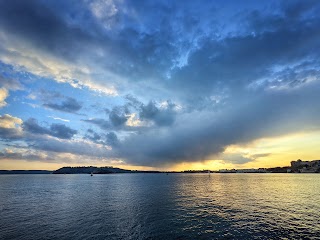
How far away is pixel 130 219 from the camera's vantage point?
51.6 m

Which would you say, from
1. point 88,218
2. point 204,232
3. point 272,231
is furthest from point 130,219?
point 272,231

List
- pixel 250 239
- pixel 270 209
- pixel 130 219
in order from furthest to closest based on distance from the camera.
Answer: pixel 270 209
pixel 130 219
pixel 250 239

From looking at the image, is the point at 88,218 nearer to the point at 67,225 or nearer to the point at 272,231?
the point at 67,225

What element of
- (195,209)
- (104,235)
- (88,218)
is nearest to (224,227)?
(195,209)

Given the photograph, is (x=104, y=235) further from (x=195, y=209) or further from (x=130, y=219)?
(x=195, y=209)

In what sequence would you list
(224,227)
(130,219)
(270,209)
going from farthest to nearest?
(270,209), (130,219), (224,227)

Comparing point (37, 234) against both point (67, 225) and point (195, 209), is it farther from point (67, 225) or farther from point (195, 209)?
point (195, 209)

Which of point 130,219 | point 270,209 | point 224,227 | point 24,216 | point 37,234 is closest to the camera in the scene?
point 37,234

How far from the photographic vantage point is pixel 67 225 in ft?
152

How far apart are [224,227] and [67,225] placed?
113 feet

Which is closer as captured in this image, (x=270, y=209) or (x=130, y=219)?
(x=130, y=219)

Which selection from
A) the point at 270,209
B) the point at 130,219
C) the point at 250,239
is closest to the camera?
the point at 250,239

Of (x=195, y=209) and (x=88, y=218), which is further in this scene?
(x=195, y=209)

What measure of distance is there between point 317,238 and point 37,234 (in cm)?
5189
